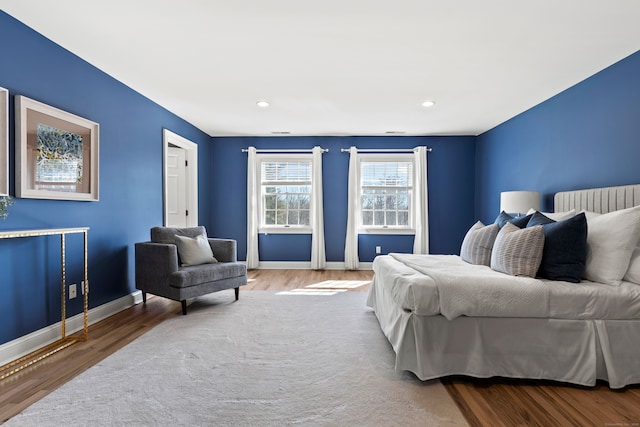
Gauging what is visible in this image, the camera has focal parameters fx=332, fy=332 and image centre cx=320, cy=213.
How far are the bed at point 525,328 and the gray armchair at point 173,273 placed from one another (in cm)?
218

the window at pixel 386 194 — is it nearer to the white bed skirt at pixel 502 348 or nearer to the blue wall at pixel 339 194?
the blue wall at pixel 339 194

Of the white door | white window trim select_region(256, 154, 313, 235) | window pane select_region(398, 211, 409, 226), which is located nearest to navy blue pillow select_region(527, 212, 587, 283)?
window pane select_region(398, 211, 409, 226)

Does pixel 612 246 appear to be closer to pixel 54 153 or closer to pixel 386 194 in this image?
pixel 386 194

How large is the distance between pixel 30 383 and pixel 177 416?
1088 millimetres

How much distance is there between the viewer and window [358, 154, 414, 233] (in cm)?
602

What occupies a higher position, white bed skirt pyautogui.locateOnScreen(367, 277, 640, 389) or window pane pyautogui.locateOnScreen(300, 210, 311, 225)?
window pane pyautogui.locateOnScreen(300, 210, 311, 225)

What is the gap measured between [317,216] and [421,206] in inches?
71.8

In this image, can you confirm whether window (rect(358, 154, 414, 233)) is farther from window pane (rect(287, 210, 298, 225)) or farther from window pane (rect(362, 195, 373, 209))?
window pane (rect(287, 210, 298, 225))

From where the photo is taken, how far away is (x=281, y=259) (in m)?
6.06

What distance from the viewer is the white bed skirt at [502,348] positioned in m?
2.03

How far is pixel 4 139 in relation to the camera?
2.25 metres

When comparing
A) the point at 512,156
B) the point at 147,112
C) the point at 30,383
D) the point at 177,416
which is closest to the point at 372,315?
the point at 177,416

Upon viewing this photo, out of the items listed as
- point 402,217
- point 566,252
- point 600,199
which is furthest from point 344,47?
point 402,217

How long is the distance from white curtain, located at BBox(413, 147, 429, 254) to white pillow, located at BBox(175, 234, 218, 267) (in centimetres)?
355
